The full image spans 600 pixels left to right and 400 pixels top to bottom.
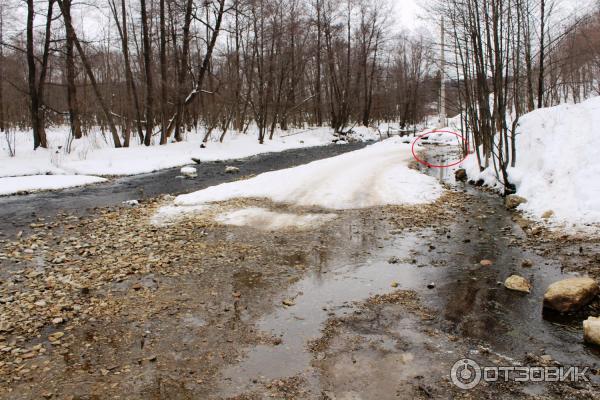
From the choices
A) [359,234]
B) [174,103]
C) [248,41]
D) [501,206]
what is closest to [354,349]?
[359,234]

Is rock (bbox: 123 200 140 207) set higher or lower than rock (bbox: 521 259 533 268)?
higher

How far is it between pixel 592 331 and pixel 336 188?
848 cm

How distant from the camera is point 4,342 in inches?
189

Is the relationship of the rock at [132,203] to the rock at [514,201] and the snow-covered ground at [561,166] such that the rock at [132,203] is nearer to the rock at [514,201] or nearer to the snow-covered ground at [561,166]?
the rock at [514,201]

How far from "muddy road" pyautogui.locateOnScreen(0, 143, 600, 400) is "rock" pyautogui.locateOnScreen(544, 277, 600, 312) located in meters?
0.13

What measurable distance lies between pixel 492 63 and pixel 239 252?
7.85 metres

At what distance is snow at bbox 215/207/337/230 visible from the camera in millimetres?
9398

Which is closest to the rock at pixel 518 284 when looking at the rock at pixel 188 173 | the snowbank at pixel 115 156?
the rock at pixel 188 173

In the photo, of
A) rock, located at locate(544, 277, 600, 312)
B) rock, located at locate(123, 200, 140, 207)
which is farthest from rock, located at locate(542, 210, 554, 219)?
rock, located at locate(123, 200, 140, 207)

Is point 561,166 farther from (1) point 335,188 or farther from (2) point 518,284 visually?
(1) point 335,188

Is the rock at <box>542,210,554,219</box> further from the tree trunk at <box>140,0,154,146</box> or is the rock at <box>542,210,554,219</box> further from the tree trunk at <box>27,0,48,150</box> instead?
the tree trunk at <box>140,0,154,146</box>

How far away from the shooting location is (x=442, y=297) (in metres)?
5.76

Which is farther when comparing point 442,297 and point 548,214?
point 548,214

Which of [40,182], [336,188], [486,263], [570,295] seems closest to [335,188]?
[336,188]
